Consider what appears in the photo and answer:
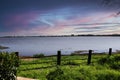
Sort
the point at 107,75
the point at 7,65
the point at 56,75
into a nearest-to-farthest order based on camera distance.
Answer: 1. the point at 7,65
2. the point at 56,75
3. the point at 107,75

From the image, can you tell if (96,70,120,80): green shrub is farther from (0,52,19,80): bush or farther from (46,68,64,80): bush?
(0,52,19,80): bush

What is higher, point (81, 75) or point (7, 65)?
point (7, 65)

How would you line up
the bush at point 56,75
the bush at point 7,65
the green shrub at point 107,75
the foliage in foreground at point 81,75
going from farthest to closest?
the green shrub at point 107,75, the foliage in foreground at point 81,75, the bush at point 56,75, the bush at point 7,65

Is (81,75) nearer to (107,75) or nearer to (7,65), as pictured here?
(107,75)

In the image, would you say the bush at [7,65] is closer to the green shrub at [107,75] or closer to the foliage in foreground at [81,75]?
the foliage in foreground at [81,75]

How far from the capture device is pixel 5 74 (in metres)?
11.1

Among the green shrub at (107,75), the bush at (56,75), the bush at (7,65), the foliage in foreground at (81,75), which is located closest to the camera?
the bush at (7,65)

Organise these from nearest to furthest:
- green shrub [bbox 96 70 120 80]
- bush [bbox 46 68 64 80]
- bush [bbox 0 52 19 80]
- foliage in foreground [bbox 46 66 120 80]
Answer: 1. bush [bbox 0 52 19 80]
2. bush [bbox 46 68 64 80]
3. foliage in foreground [bbox 46 66 120 80]
4. green shrub [bbox 96 70 120 80]

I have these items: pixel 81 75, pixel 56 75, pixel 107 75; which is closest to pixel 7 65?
pixel 56 75

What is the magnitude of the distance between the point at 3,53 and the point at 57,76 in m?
4.66

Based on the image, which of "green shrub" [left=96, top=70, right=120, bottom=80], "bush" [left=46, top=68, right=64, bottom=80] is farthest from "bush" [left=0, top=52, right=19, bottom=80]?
"green shrub" [left=96, top=70, right=120, bottom=80]

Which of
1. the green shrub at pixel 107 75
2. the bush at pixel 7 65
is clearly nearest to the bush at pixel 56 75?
the green shrub at pixel 107 75

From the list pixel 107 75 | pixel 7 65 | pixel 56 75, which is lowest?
pixel 107 75

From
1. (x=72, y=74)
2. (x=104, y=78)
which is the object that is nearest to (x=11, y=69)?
(x=72, y=74)
